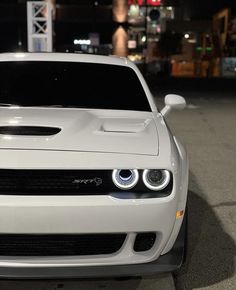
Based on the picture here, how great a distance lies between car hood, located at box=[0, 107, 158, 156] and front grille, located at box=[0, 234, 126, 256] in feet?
1.69

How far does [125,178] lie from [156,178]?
190 mm

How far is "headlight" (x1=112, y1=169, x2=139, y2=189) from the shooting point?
10.6 ft

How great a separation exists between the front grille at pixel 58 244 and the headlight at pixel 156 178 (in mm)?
340

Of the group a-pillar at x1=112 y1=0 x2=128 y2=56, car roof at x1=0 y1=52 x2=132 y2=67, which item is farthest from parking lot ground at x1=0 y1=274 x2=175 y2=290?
a-pillar at x1=112 y1=0 x2=128 y2=56

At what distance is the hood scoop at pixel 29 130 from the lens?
3562mm

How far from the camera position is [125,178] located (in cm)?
326

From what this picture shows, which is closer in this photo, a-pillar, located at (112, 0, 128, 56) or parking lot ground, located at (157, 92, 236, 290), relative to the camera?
parking lot ground, located at (157, 92, 236, 290)

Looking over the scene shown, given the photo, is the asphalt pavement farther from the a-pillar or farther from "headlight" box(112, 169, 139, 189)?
the a-pillar

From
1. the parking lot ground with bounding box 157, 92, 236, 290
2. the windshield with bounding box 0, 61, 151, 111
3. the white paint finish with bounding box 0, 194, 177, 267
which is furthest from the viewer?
the windshield with bounding box 0, 61, 151, 111

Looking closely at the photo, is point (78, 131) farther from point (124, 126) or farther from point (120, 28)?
point (120, 28)

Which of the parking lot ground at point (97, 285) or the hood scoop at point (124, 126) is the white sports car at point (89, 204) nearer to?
the hood scoop at point (124, 126)

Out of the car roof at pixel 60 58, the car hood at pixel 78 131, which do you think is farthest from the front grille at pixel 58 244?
the car roof at pixel 60 58

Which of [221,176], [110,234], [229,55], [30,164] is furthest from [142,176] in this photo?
[229,55]

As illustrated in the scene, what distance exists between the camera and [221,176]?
737 centimetres
